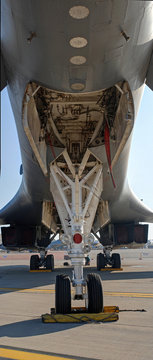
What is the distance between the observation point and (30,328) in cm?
456

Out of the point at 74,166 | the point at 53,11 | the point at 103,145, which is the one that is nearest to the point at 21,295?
the point at 74,166

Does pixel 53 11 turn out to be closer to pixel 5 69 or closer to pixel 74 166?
pixel 5 69

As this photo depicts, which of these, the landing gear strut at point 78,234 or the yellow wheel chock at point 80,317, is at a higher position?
the landing gear strut at point 78,234

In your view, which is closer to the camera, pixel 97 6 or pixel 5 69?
pixel 97 6

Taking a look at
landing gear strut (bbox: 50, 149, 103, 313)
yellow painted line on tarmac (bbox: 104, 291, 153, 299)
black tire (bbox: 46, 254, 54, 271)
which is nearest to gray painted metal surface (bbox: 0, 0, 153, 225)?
landing gear strut (bbox: 50, 149, 103, 313)

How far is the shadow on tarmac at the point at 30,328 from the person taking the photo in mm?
4234

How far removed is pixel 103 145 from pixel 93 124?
2.33 feet

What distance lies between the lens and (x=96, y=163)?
287 inches

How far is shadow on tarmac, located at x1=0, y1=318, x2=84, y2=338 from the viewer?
4.23 metres

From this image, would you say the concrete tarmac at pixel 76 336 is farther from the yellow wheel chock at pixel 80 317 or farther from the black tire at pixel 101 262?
the black tire at pixel 101 262

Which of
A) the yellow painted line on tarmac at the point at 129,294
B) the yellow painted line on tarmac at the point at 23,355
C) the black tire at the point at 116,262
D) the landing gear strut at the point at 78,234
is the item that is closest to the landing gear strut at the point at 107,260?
the black tire at the point at 116,262

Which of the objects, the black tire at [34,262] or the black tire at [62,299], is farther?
the black tire at [34,262]

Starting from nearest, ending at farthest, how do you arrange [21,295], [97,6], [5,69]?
[97,6], [5,69], [21,295]

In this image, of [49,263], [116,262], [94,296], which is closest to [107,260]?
[116,262]
